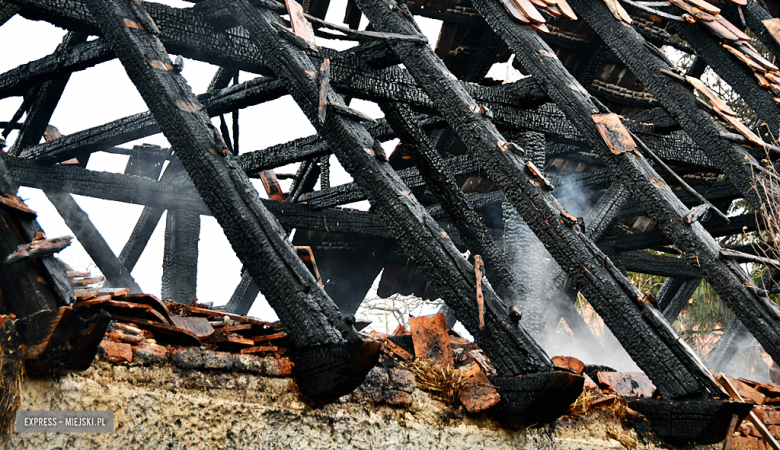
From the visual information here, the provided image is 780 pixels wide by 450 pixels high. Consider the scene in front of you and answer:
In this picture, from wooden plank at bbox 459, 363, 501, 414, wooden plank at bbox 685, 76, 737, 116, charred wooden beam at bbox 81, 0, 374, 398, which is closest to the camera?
charred wooden beam at bbox 81, 0, 374, 398

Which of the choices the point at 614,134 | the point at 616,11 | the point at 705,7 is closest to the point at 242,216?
the point at 614,134

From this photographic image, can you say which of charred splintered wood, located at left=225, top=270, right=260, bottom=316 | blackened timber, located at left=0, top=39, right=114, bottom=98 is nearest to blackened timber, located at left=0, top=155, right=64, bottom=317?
blackened timber, located at left=0, top=39, right=114, bottom=98

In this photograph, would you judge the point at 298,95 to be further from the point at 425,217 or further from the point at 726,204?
the point at 726,204

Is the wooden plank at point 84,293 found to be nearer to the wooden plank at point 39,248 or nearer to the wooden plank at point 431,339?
the wooden plank at point 39,248

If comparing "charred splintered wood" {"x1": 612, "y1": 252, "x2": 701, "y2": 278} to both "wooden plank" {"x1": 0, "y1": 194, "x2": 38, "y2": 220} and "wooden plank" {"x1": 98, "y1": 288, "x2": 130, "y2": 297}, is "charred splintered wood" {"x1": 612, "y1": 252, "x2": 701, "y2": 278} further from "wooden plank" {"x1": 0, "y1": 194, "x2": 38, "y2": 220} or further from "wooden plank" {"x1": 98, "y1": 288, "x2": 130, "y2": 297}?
"wooden plank" {"x1": 0, "y1": 194, "x2": 38, "y2": 220}

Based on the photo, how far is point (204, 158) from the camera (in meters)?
3.03

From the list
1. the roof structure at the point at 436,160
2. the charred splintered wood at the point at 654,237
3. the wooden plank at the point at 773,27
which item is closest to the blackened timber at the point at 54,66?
the roof structure at the point at 436,160

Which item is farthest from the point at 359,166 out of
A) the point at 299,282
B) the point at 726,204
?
the point at 726,204

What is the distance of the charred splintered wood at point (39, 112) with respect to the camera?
5.08 metres

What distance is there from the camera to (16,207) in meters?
2.27

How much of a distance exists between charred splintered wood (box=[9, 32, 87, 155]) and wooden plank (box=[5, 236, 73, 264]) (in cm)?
323

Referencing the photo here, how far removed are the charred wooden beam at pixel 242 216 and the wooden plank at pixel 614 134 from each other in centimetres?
197

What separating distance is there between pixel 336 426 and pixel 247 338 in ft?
1.96

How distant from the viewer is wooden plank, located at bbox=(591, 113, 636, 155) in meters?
3.66
